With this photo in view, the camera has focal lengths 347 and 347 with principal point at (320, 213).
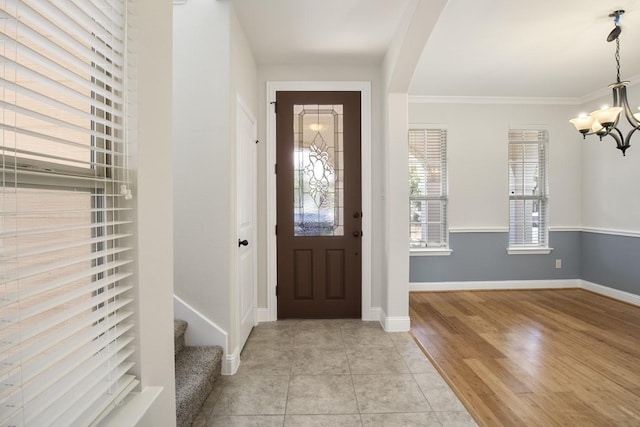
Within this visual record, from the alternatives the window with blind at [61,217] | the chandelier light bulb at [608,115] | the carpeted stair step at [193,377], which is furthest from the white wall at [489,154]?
the window with blind at [61,217]

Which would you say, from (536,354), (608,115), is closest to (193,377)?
(536,354)

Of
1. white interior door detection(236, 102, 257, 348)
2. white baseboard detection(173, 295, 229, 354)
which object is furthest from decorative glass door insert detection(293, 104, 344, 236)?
white baseboard detection(173, 295, 229, 354)

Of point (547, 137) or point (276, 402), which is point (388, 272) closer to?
point (276, 402)

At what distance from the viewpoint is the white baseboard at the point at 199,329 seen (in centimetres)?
245

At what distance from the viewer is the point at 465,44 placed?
3264 mm

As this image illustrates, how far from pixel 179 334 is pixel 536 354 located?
9.18 ft

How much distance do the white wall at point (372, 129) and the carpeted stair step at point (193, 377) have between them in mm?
1307

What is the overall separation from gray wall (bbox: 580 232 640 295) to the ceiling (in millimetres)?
2021

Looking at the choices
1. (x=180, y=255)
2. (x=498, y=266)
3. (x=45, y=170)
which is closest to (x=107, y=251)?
(x=45, y=170)

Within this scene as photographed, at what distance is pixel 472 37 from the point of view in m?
3.13

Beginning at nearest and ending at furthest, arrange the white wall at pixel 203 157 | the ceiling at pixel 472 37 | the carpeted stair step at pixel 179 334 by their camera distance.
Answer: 1. the carpeted stair step at pixel 179 334
2. the white wall at pixel 203 157
3. the ceiling at pixel 472 37

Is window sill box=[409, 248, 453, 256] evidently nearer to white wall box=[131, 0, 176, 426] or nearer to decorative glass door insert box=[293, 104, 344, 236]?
decorative glass door insert box=[293, 104, 344, 236]

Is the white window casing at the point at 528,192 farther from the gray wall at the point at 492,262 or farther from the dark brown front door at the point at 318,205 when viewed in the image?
the dark brown front door at the point at 318,205

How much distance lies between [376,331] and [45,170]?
305 centimetres
